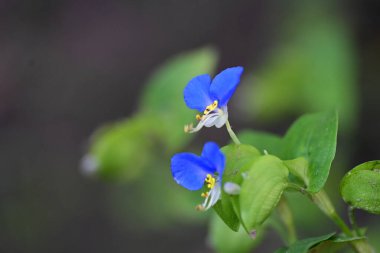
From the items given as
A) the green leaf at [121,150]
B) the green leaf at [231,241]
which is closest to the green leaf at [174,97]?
the green leaf at [121,150]

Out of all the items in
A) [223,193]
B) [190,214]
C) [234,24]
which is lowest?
[223,193]

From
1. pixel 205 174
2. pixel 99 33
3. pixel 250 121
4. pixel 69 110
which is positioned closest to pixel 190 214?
pixel 250 121

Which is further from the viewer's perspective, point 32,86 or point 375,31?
point 32,86

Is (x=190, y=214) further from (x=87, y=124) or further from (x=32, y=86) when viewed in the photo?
(x=32, y=86)

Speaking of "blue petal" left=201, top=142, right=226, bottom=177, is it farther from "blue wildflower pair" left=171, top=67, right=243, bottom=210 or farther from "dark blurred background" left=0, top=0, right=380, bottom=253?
"dark blurred background" left=0, top=0, right=380, bottom=253

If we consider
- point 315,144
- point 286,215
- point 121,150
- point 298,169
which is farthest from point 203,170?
point 121,150

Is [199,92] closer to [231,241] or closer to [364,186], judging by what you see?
[364,186]
